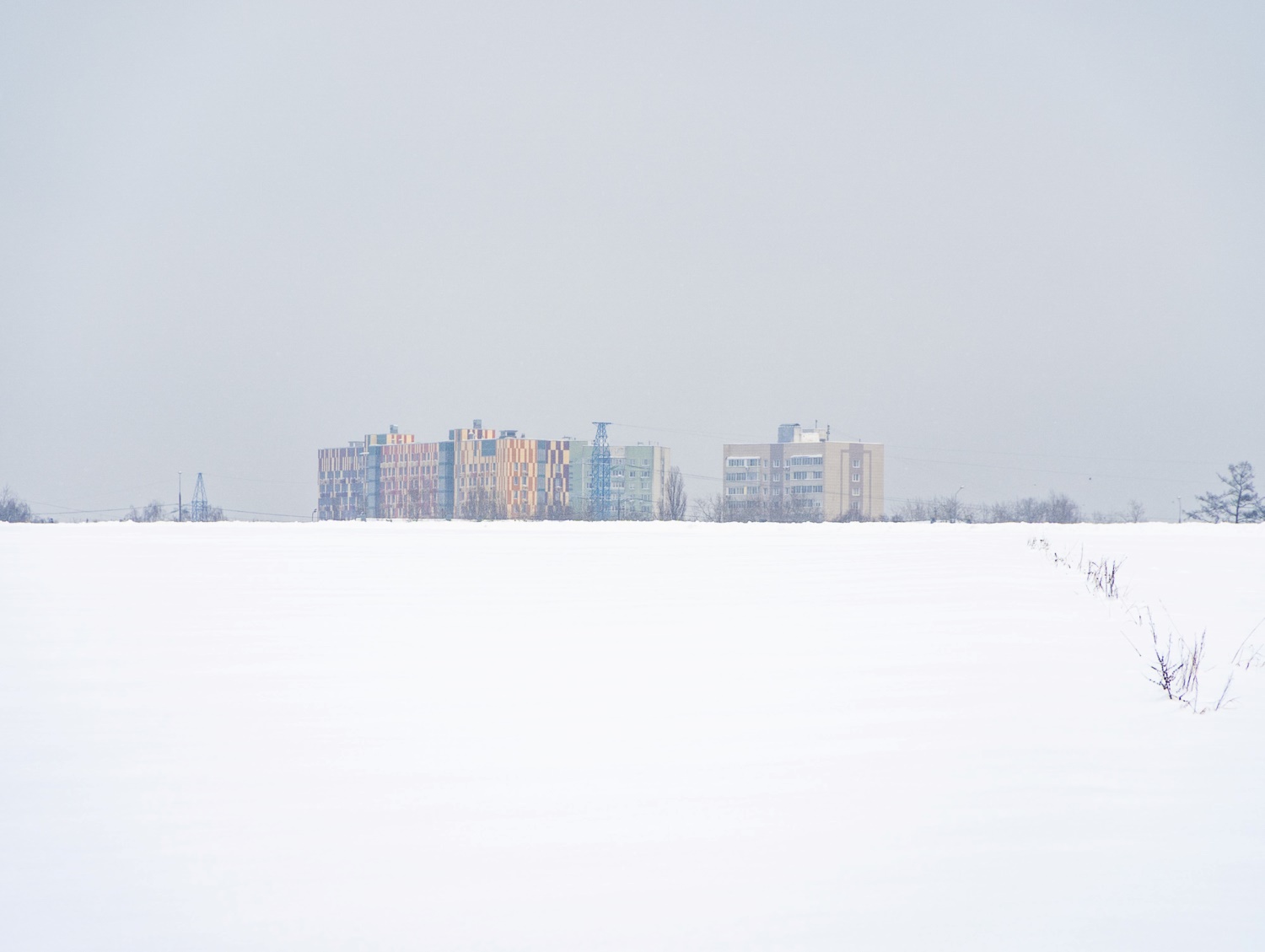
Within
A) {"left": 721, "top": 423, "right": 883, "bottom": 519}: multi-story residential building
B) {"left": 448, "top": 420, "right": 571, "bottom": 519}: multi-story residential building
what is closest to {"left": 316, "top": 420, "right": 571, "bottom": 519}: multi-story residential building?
{"left": 448, "top": 420, "right": 571, "bottom": 519}: multi-story residential building

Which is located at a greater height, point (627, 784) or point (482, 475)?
point (482, 475)

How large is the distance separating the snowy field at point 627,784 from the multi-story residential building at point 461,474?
13169cm

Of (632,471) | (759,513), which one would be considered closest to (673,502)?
(759,513)

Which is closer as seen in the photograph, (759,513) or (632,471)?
(759,513)

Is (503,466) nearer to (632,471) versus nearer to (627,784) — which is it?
(632,471)

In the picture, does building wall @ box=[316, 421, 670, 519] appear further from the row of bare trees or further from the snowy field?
the snowy field

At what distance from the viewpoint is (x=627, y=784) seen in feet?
18.7

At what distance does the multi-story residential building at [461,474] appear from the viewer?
483 feet

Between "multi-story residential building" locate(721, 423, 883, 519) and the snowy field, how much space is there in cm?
13533

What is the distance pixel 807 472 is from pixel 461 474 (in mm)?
41138

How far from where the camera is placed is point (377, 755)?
20.7ft

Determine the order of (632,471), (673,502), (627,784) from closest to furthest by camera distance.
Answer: (627,784), (673,502), (632,471)

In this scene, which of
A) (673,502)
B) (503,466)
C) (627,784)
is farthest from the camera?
(503,466)

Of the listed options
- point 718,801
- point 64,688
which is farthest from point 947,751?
point 64,688
